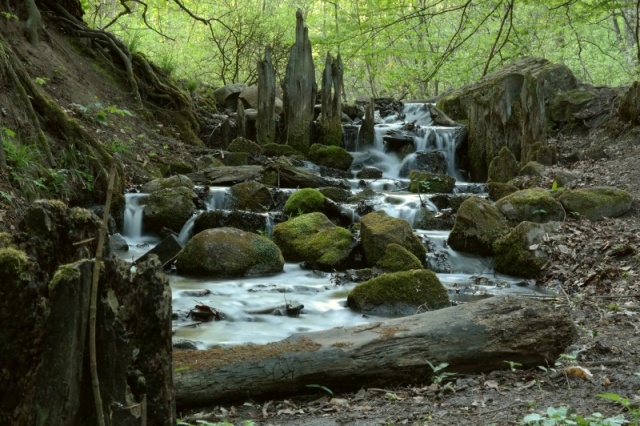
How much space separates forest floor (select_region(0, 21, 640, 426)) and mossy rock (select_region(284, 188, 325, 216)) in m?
3.37

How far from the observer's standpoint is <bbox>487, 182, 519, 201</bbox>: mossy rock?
38.2 ft

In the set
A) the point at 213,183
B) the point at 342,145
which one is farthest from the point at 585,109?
the point at 213,183

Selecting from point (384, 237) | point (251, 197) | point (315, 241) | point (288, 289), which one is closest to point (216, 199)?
point (251, 197)

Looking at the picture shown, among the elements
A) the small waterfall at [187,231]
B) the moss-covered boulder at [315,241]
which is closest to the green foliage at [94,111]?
the small waterfall at [187,231]

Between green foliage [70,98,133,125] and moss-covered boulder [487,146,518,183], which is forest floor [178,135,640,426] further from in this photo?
green foliage [70,98,133,125]

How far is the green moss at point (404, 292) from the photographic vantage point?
6902 mm

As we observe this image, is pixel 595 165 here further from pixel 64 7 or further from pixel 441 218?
pixel 64 7

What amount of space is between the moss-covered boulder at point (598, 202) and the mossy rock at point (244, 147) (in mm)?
7194

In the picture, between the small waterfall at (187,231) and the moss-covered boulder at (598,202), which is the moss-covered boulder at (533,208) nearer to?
the moss-covered boulder at (598,202)

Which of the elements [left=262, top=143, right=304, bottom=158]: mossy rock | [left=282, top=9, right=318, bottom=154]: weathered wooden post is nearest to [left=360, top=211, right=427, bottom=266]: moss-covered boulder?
[left=262, top=143, right=304, bottom=158]: mossy rock

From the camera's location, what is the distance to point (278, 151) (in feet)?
50.8

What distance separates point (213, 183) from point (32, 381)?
1046 centimetres

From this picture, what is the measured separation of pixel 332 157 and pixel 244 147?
6.71 feet

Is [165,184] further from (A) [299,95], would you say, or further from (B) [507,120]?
(B) [507,120]
